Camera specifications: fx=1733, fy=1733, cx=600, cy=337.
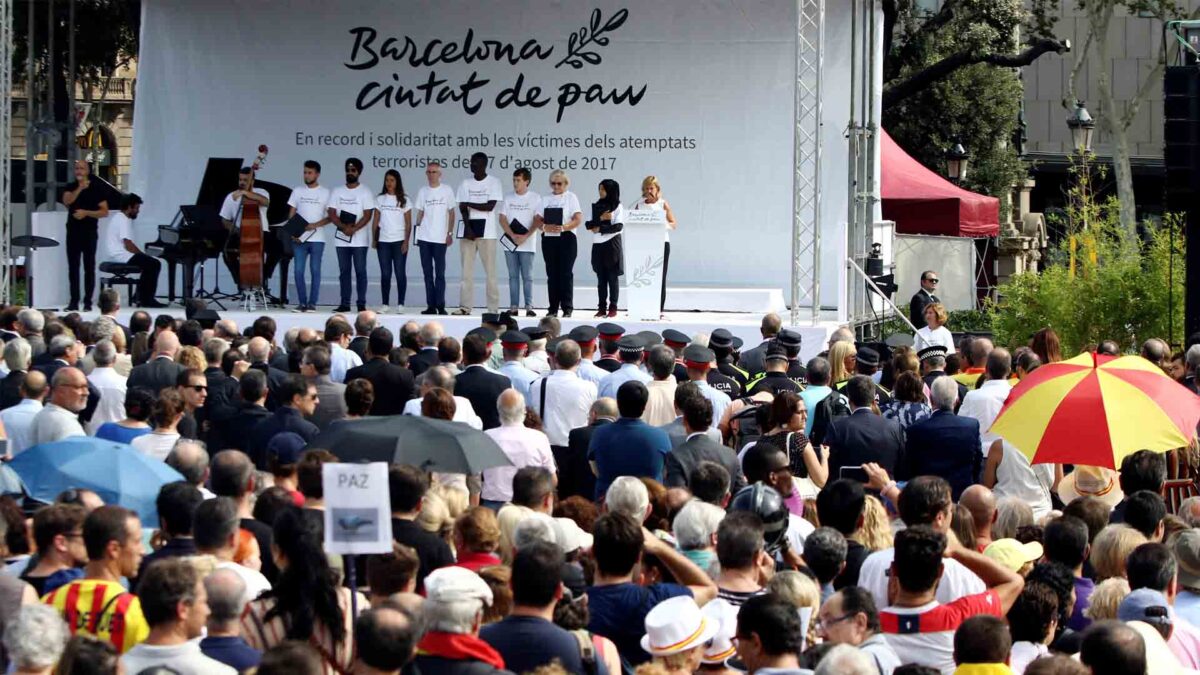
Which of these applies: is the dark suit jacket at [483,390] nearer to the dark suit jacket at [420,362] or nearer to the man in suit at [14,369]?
the dark suit jacket at [420,362]

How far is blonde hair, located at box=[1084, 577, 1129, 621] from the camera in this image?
546 cm

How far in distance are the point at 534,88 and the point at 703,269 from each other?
2.79 metres

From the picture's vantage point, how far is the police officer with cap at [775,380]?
30.8 ft

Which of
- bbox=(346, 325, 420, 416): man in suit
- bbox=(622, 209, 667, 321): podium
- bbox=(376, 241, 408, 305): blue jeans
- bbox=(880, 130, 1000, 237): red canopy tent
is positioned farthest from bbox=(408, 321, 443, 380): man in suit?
bbox=(880, 130, 1000, 237): red canopy tent

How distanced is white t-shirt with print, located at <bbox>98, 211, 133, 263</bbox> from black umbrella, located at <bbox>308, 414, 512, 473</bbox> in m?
11.7

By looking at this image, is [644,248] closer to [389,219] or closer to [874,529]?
[389,219]

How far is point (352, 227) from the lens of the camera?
17.5 metres

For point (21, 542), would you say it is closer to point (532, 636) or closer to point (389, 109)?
point (532, 636)

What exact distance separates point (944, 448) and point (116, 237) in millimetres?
11761

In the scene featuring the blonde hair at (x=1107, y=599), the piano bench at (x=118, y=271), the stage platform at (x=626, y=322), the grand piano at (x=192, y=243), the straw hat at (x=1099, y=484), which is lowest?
the blonde hair at (x=1107, y=599)

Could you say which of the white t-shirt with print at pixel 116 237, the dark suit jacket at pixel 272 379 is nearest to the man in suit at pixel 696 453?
the dark suit jacket at pixel 272 379

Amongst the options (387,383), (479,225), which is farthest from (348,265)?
(387,383)

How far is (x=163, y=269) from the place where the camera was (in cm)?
2042

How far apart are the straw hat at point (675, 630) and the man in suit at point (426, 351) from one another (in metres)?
5.69
